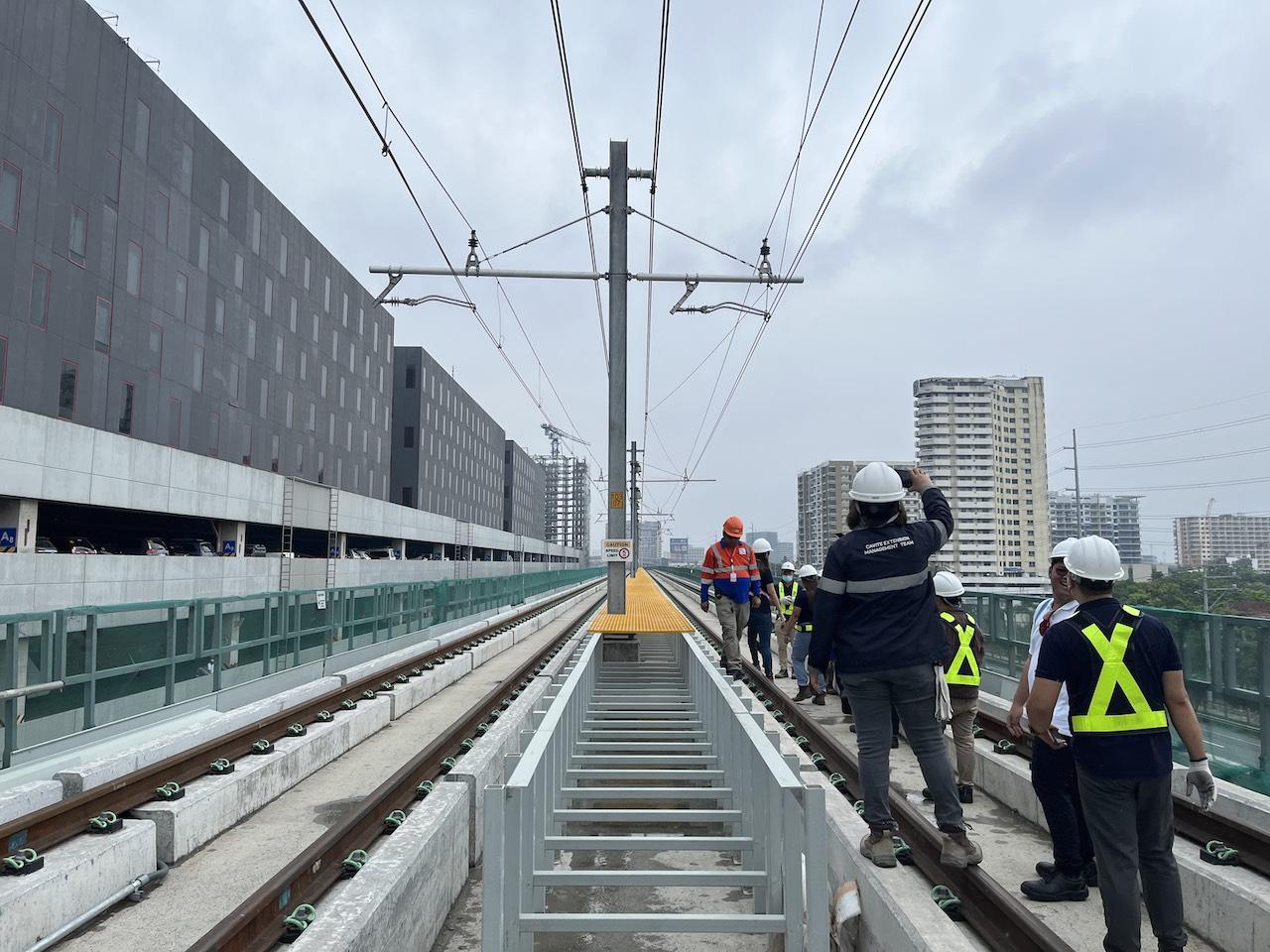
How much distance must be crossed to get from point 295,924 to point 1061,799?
3974mm

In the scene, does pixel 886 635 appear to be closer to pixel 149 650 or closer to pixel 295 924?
pixel 295 924

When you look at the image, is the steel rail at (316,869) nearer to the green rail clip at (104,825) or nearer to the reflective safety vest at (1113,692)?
the green rail clip at (104,825)

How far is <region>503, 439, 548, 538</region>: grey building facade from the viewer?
11956 cm

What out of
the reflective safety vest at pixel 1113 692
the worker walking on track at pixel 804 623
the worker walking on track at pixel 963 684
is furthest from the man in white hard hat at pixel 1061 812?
the worker walking on track at pixel 804 623

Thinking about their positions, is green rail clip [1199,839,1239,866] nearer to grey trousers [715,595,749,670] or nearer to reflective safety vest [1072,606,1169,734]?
reflective safety vest [1072,606,1169,734]

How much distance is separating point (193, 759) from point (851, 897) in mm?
5548

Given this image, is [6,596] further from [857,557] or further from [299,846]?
[857,557]

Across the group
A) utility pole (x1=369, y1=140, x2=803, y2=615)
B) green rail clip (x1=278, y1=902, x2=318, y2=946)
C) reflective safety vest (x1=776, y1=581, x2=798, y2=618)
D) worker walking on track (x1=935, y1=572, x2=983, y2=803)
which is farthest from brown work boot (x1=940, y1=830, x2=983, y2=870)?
utility pole (x1=369, y1=140, x2=803, y2=615)

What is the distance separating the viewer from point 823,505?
11906 cm

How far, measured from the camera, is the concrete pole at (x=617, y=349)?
1524cm

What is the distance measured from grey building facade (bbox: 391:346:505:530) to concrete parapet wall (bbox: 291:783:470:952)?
2618 inches

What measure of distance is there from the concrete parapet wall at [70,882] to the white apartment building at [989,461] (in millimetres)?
112588

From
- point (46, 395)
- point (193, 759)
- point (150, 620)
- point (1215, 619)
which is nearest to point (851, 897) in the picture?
point (1215, 619)

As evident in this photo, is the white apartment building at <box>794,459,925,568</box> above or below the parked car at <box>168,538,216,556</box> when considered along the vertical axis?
above
